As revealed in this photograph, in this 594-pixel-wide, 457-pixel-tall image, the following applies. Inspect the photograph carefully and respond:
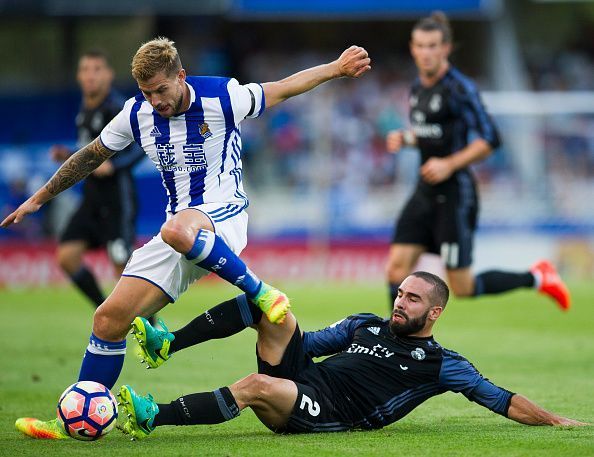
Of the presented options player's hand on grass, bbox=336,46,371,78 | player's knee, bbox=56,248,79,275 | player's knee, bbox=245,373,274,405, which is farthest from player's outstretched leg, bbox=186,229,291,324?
player's knee, bbox=56,248,79,275

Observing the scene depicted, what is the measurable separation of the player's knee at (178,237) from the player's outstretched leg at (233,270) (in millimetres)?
39

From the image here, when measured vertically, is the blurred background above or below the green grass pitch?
above

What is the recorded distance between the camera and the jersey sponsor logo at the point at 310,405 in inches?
254

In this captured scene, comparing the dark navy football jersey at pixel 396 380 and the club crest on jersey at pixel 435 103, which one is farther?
the club crest on jersey at pixel 435 103

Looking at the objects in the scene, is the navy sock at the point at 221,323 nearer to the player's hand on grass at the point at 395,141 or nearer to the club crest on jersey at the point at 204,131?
the club crest on jersey at the point at 204,131

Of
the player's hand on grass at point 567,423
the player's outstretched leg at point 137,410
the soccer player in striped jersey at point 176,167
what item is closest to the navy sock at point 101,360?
the soccer player in striped jersey at point 176,167

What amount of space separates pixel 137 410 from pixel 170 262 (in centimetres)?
103

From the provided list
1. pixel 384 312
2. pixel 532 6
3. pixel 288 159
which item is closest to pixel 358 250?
pixel 288 159

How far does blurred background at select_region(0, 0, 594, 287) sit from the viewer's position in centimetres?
2317

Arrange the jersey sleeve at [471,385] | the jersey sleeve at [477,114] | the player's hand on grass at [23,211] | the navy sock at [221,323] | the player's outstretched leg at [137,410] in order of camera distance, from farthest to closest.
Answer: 1. the jersey sleeve at [477,114]
2. the player's hand on grass at [23,211]
3. the navy sock at [221,323]
4. the jersey sleeve at [471,385]
5. the player's outstretched leg at [137,410]

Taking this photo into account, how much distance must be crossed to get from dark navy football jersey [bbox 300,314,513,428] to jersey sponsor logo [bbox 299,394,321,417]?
0.51 feet

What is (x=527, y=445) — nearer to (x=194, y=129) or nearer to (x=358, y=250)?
(x=194, y=129)

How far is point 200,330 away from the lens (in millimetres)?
6961

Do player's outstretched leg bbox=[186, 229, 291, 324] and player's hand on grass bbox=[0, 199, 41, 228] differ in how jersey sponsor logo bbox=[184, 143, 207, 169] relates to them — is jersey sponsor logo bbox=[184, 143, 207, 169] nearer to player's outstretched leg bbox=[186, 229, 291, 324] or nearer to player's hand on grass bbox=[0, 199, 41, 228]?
player's outstretched leg bbox=[186, 229, 291, 324]
